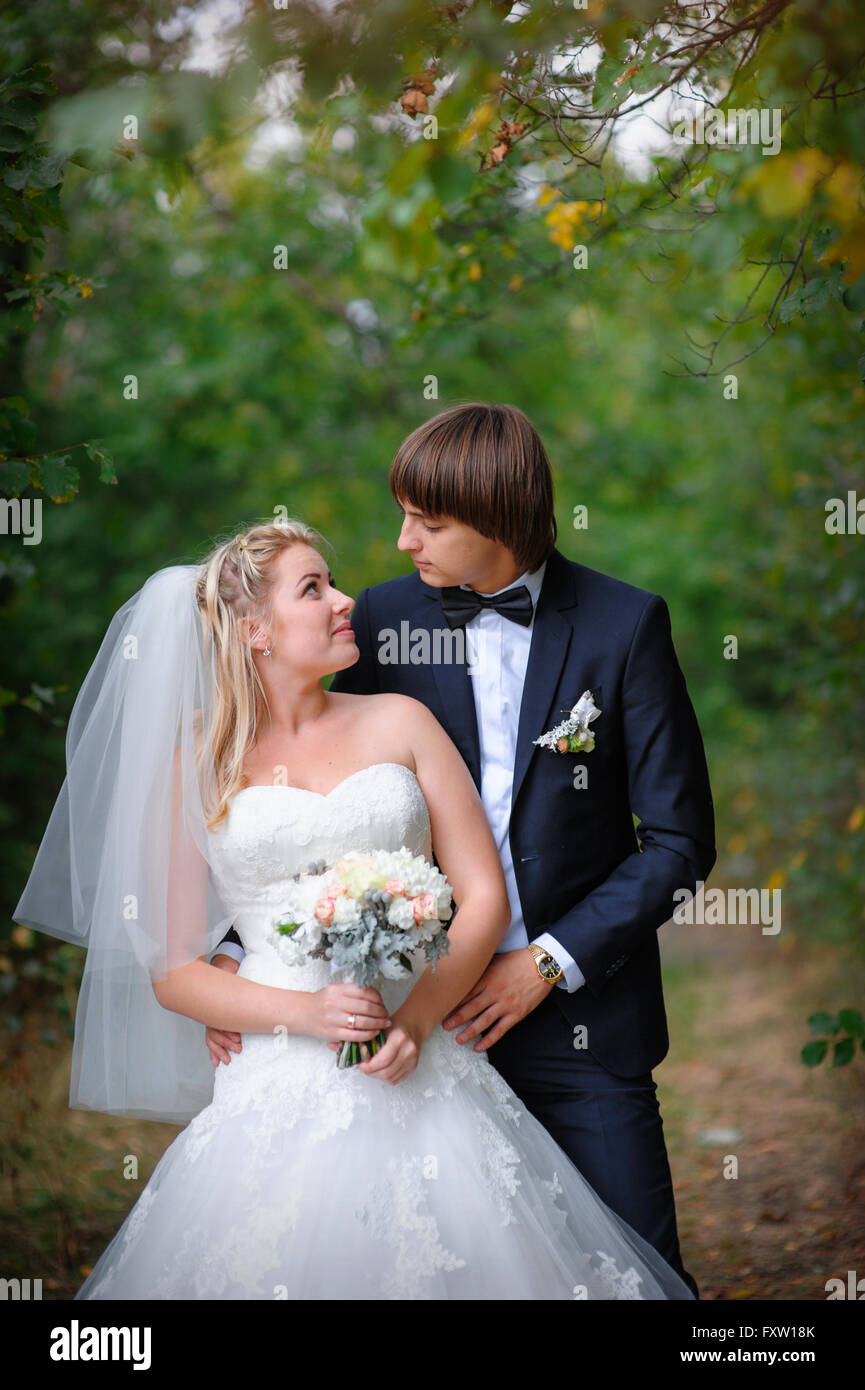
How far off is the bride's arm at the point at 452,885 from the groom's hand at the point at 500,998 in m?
0.08

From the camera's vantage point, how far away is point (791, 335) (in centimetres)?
597

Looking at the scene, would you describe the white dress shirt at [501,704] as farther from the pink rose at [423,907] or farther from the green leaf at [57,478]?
the green leaf at [57,478]

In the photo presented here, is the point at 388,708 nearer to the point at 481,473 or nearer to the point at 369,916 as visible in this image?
the point at 481,473

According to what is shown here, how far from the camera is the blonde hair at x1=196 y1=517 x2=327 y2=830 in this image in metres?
3.17

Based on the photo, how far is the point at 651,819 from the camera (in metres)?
3.30

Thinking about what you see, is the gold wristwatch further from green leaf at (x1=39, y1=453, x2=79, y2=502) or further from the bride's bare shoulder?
green leaf at (x1=39, y1=453, x2=79, y2=502)

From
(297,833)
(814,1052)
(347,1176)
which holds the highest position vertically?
(297,833)

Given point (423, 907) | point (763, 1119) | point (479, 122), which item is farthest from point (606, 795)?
point (763, 1119)

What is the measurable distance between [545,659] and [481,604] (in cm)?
24

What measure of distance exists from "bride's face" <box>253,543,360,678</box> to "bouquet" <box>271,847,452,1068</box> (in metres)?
0.64

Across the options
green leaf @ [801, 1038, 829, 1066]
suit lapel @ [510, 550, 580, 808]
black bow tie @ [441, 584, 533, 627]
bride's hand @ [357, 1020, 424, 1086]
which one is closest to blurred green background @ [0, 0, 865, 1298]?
green leaf @ [801, 1038, 829, 1066]

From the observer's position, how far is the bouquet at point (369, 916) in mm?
2645
